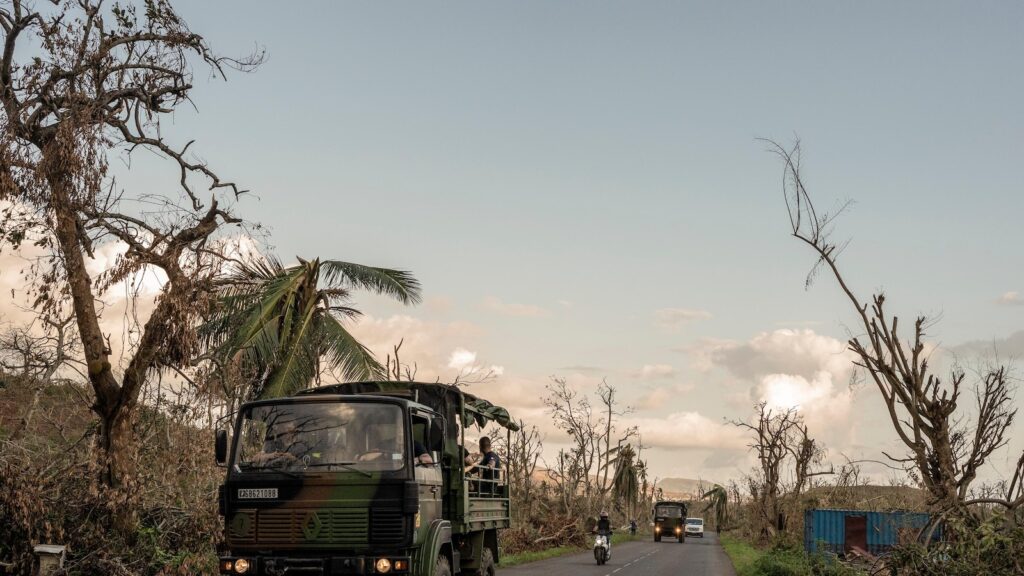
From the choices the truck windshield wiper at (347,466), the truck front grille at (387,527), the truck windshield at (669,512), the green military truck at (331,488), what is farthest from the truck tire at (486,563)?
the truck windshield at (669,512)

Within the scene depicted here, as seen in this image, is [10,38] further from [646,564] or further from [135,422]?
[646,564]

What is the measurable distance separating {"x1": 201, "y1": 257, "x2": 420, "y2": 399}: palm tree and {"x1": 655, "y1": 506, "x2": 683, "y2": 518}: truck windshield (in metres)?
53.7

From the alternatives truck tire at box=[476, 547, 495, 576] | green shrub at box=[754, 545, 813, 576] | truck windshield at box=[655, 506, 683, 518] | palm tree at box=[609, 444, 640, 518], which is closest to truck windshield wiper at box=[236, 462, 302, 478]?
truck tire at box=[476, 547, 495, 576]

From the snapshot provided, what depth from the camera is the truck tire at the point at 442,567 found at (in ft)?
37.2

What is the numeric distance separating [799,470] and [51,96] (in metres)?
39.1

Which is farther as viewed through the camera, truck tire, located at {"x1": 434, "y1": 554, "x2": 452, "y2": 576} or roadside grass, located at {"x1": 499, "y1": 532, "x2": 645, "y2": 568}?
roadside grass, located at {"x1": 499, "y1": 532, "x2": 645, "y2": 568}

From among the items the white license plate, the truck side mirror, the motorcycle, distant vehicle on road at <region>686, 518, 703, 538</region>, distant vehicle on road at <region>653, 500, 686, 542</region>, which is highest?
the truck side mirror

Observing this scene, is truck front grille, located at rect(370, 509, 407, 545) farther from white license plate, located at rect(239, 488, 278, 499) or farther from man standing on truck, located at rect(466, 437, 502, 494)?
man standing on truck, located at rect(466, 437, 502, 494)

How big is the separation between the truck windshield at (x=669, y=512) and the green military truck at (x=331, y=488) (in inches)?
2497

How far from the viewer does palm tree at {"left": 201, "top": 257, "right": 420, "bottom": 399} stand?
2030 centimetres

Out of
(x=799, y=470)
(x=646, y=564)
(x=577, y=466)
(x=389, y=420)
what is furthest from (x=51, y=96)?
(x=577, y=466)

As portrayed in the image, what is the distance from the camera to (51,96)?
14.0 metres

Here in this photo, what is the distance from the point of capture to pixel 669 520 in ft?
235

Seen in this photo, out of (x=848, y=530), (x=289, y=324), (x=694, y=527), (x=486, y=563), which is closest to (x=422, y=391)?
(x=486, y=563)
